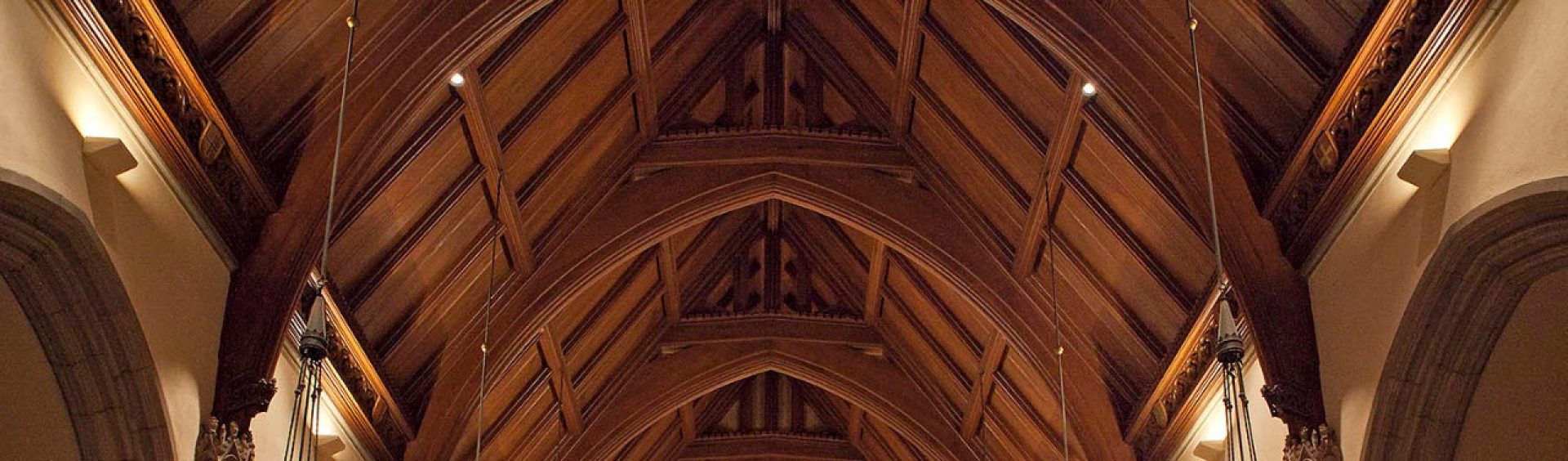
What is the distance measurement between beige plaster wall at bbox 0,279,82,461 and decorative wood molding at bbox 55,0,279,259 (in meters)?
1.08

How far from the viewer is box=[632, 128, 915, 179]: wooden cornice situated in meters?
13.5

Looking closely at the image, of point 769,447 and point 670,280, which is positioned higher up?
point 769,447

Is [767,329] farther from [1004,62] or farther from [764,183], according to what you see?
[1004,62]

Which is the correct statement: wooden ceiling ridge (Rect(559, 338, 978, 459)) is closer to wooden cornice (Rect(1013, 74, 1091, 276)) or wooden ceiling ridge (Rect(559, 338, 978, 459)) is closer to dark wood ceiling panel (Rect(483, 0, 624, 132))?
wooden cornice (Rect(1013, 74, 1091, 276))

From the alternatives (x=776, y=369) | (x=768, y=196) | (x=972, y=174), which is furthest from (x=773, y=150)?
(x=776, y=369)

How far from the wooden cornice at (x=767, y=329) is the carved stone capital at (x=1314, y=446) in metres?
7.96

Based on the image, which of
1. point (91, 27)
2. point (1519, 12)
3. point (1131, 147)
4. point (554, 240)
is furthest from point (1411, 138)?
point (554, 240)

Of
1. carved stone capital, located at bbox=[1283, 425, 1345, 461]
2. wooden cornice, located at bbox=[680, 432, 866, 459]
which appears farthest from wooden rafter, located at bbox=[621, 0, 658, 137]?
wooden cornice, located at bbox=[680, 432, 866, 459]

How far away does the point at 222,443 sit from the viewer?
27.8ft

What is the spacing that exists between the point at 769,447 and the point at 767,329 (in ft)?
9.04

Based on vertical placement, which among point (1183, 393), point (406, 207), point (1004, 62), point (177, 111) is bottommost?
point (177, 111)

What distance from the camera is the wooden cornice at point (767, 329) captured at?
1649 centimetres

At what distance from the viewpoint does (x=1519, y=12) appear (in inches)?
264

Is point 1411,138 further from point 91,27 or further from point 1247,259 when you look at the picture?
point 91,27
